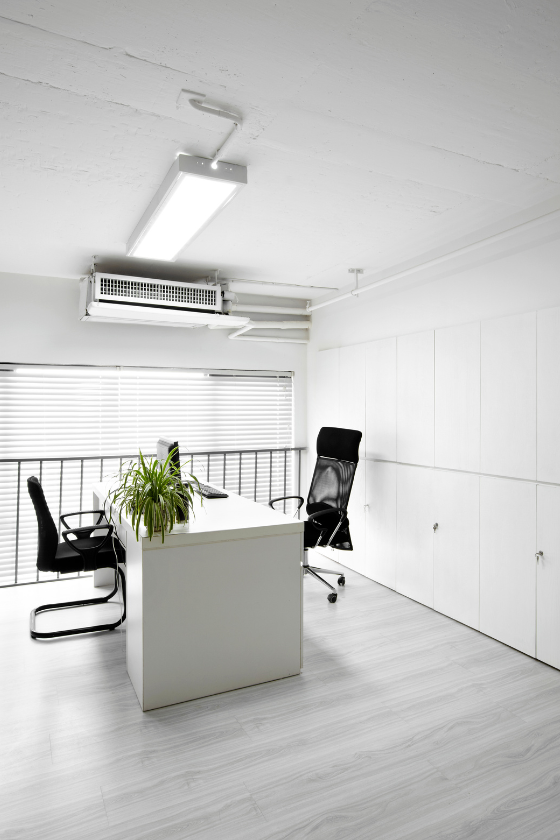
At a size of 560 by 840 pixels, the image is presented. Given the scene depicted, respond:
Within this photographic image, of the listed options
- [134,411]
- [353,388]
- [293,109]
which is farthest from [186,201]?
[134,411]

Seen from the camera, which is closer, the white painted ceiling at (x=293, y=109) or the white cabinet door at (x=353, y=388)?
the white painted ceiling at (x=293, y=109)

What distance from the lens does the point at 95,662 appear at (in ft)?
9.58

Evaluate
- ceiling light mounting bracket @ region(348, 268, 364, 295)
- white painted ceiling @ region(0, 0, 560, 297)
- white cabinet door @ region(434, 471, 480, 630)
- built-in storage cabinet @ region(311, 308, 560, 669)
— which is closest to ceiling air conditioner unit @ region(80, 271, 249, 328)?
white painted ceiling @ region(0, 0, 560, 297)

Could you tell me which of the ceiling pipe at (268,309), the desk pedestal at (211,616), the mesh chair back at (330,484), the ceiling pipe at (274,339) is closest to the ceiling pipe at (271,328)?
the ceiling pipe at (274,339)

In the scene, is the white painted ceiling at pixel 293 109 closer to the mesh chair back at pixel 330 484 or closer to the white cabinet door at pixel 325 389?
the white cabinet door at pixel 325 389

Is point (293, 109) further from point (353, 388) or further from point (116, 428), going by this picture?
point (116, 428)

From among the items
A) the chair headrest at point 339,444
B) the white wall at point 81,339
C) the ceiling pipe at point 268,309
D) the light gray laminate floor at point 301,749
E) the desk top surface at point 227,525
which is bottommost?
the light gray laminate floor at point 301,749

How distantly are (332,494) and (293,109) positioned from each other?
295cm

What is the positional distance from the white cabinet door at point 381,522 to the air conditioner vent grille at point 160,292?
1.90m

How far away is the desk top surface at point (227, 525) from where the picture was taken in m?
2.51

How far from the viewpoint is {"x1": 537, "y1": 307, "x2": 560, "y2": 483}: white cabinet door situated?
2.82 metres

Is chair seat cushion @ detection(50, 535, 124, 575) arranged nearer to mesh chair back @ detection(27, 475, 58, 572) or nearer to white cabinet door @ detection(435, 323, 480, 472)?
mesh chair back @ detection(27, 475, 58, 572)

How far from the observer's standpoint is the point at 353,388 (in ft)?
Result: 15.2

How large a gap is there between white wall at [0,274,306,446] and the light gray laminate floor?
7.65 feet
